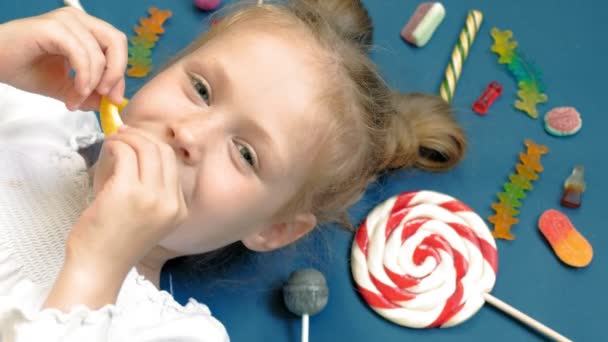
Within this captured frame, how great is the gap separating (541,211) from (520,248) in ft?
0.31

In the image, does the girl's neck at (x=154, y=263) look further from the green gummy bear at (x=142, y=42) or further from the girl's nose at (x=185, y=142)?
the green gummy bear at (x=142, y=42)

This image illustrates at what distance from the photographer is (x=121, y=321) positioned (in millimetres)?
918

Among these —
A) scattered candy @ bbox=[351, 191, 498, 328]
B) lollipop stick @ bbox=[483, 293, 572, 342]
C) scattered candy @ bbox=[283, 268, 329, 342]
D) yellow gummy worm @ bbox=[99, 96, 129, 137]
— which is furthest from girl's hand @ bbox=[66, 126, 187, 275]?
lollipop stick @ bbox=[483, 293, 572, 342]

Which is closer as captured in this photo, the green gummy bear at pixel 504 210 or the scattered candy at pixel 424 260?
the scattered candy at pixel 424 260

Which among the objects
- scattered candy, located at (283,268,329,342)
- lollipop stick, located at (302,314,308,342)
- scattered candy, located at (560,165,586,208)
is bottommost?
lollipop stick, located at (302,314,308,342)

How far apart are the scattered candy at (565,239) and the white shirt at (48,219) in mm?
675

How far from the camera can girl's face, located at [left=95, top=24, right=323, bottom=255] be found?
86 cm

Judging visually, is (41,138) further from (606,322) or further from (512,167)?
(606,322)

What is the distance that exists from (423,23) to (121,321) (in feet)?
2.96

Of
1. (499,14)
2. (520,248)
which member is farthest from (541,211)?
(499,14)

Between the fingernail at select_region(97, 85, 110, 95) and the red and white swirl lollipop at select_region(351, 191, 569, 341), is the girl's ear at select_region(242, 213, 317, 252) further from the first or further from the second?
the fingernail at select_region(97, 85, 110, 95)

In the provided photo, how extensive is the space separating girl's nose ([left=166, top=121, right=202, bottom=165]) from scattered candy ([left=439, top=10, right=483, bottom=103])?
68 cm

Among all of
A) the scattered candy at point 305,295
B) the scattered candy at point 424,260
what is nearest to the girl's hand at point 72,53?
the scattered candy at point 305,295

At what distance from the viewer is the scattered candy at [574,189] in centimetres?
131
